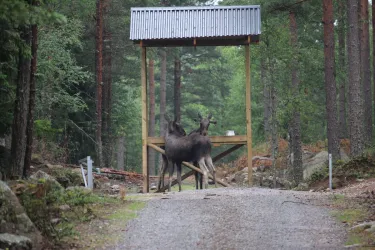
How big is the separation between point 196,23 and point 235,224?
12.0 meters

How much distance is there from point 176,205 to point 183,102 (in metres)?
49.2

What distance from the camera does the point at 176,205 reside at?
16.5 metres

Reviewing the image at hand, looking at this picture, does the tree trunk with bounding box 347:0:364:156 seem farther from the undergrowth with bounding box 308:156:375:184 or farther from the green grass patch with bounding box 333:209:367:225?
the green grass patch with bounding box 333:209:367:225

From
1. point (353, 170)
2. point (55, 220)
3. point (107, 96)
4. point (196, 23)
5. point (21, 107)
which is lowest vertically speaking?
point (55, 220)

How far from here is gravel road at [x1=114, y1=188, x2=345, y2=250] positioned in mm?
12180

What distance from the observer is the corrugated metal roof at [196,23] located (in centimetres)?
2438

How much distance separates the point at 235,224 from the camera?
13.9 m

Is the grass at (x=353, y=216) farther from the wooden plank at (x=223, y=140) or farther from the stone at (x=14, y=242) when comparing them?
the wooden plank at (x=223, y=140)

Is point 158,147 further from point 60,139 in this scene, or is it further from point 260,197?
point 60,139

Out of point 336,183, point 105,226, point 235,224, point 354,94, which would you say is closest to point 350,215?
point 235,224

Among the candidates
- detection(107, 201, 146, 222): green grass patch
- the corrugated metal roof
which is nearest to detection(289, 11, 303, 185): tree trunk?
the corrugated metal roof

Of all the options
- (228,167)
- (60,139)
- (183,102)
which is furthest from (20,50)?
(183,102)

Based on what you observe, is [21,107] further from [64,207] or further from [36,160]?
[36,160]

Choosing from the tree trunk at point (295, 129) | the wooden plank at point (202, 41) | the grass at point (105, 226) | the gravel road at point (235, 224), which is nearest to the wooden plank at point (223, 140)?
the wooden plank at point (202, 41)
